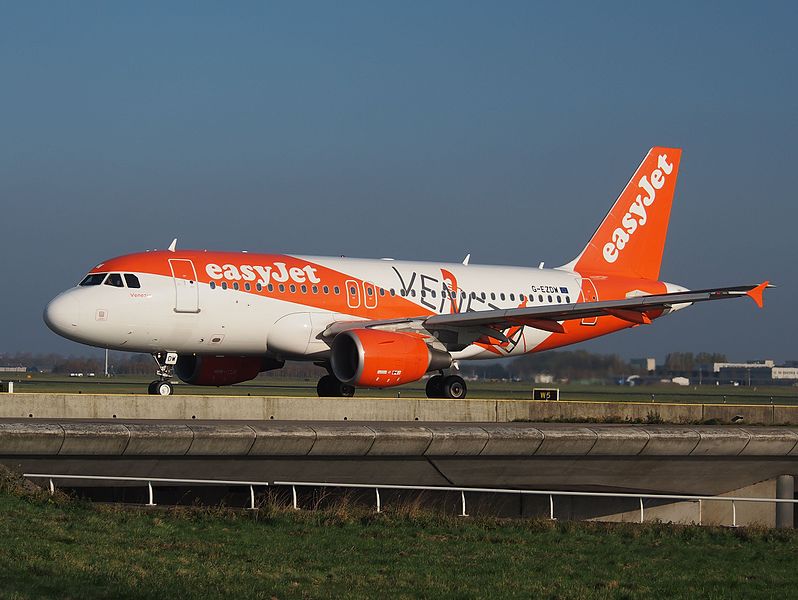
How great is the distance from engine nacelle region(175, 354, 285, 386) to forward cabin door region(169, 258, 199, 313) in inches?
139

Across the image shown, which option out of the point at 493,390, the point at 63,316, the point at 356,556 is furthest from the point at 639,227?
the point at 356,556

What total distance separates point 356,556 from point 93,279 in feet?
60.0

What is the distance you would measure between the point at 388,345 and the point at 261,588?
18.6 meters

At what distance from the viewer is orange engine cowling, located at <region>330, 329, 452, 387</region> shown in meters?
30.1

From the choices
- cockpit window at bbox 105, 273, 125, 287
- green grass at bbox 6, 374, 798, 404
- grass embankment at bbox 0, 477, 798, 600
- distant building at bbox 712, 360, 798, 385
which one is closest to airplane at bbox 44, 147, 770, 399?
cockpit window at bbox 105, 273, 125, 287

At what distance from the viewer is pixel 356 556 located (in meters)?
14.1

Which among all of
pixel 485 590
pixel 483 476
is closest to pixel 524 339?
pixel 483 476

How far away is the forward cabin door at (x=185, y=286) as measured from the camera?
30.6 meters

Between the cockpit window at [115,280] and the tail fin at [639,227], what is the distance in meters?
16.3

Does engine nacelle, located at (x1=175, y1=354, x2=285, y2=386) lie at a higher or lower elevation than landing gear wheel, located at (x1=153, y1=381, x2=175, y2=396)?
higher

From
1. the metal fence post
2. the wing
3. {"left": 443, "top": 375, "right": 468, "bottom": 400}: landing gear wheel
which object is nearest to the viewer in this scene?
the metal fence post

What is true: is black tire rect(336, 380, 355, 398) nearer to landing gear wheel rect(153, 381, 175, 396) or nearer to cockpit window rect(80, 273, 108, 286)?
landing gear wheel rect(153, 381, 175, 396)

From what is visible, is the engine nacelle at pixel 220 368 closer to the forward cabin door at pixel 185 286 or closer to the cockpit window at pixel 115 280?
the forward cabin door at pixel 185 286

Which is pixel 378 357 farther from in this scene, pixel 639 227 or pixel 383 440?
pixel 639 227
